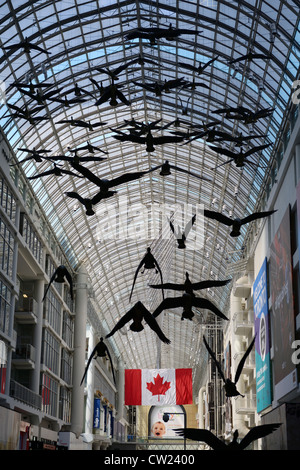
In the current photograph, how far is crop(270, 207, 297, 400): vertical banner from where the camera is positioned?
1538 inches

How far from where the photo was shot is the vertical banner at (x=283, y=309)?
1538 inches

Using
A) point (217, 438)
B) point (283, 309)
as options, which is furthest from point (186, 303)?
point (283, 309)

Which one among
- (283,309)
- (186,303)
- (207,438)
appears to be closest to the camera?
(207,438)

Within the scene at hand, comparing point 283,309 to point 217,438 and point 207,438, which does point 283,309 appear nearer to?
point 207,438

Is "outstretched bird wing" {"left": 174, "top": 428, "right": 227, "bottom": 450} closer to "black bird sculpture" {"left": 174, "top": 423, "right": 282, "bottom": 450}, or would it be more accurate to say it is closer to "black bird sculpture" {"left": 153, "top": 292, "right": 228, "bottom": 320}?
"black bird sculpture" {"left": 174, "top": 423, "right": 282, "bottom": 450}

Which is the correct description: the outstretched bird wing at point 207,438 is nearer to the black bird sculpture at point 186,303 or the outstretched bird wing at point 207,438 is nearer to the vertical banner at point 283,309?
the black bird sculpture at point 186,303

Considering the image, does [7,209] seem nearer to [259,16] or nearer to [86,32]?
[86,32]

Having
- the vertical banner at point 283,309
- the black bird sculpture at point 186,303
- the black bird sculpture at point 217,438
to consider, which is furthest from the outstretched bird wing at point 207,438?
the vertical banner at point 283,309

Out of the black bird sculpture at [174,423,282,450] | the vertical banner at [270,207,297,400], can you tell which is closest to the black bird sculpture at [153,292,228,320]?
the black bird sculpture at [174,423,282,450]

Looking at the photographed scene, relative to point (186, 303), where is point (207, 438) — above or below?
below

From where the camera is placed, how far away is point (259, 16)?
140ft

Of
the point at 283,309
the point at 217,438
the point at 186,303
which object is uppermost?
the point at 283,309

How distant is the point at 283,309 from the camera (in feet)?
136
